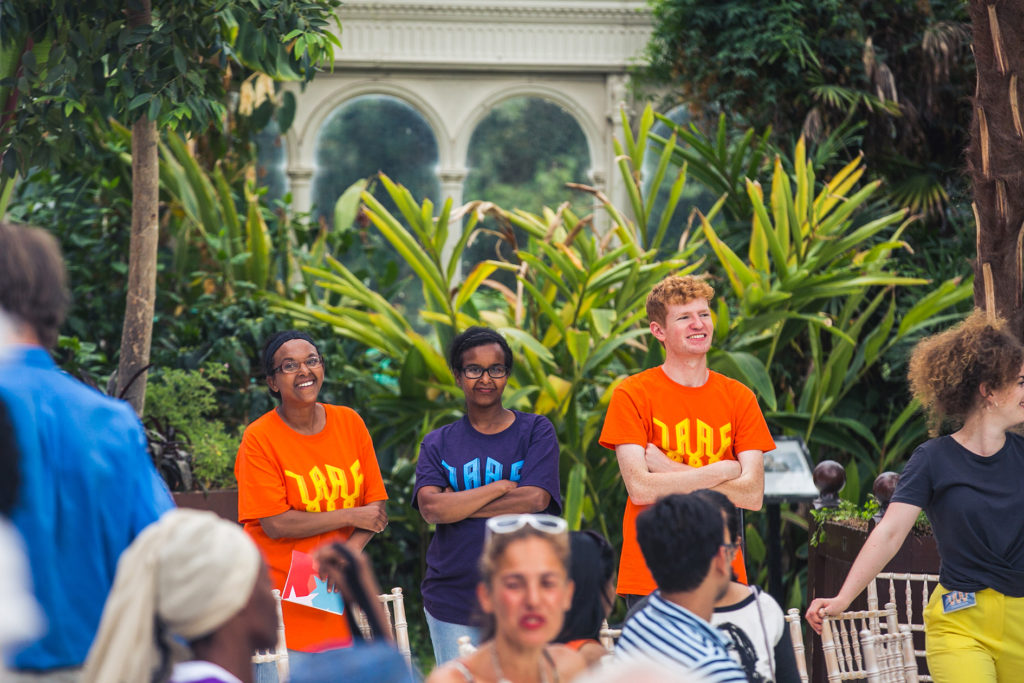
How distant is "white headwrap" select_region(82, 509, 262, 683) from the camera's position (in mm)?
1502

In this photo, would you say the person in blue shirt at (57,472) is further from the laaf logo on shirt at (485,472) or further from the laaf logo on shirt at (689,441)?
the laaf logo on shirt at (689,441)

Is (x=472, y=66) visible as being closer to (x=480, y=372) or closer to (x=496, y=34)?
(x=496, y=34)

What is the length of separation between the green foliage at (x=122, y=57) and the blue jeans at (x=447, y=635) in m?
1.86

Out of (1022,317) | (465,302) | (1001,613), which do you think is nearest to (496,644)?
(1001,613)

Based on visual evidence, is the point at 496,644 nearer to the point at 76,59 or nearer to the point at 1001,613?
the point at 1001,613

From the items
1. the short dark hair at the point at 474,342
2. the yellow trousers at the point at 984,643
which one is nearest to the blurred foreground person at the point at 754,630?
the yellow trousers at the point at 984,643

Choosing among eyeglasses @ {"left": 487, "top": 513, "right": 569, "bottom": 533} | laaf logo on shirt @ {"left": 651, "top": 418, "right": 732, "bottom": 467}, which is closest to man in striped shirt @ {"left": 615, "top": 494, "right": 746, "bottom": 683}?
eyeglasses @ {"left": 487, "top": 513, "right": 569, "bottom": 533}

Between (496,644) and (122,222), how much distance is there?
4.79 m

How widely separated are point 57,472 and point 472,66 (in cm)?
599

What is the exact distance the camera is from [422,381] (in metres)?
4.89

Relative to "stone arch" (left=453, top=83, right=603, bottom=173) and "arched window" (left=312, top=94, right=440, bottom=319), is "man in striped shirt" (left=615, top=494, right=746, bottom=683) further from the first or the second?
"stone arch" (left=453, top=83, right=603, bottom=173)

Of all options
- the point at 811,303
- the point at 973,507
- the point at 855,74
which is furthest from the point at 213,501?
the point at 855,74

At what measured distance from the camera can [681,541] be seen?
1.95 meters

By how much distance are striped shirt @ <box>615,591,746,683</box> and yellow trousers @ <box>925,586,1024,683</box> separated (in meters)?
0.85
